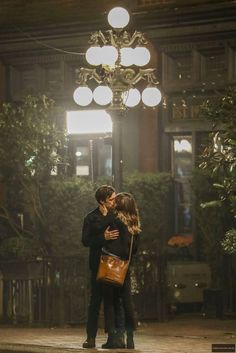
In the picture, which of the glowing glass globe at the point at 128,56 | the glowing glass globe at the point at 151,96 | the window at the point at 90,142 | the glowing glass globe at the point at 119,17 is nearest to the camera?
the glowing glass globe at the point at 119,17

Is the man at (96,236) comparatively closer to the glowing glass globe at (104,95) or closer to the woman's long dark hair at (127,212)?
the woman's long dark hair at (127,212)

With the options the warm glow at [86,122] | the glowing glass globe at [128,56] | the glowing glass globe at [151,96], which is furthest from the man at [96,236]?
the warm glow at [86,122]

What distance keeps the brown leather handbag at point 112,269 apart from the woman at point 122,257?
0.08 metres

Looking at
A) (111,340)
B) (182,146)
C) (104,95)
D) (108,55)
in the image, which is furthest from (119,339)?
(182,146)

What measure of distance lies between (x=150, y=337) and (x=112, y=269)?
89.1 inches

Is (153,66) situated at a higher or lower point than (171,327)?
higher

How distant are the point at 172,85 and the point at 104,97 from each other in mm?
4833

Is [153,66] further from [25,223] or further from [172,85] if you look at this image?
[25,223]

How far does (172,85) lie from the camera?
1780 centimetres

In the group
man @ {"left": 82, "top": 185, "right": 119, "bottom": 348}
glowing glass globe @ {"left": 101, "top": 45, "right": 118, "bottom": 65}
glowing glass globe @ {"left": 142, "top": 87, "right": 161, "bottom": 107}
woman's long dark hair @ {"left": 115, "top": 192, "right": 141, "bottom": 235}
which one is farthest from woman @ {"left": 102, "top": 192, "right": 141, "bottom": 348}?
glowing glass globe @ {"left": 142, "top": 87, "right": 161, "bottom": 107}

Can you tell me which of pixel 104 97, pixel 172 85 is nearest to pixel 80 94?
pixel 104 97

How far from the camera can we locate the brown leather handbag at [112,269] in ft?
35.2

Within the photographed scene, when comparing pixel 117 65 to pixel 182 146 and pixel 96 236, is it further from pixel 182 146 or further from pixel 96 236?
pixel 182 146

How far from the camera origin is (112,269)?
35.2 feet
